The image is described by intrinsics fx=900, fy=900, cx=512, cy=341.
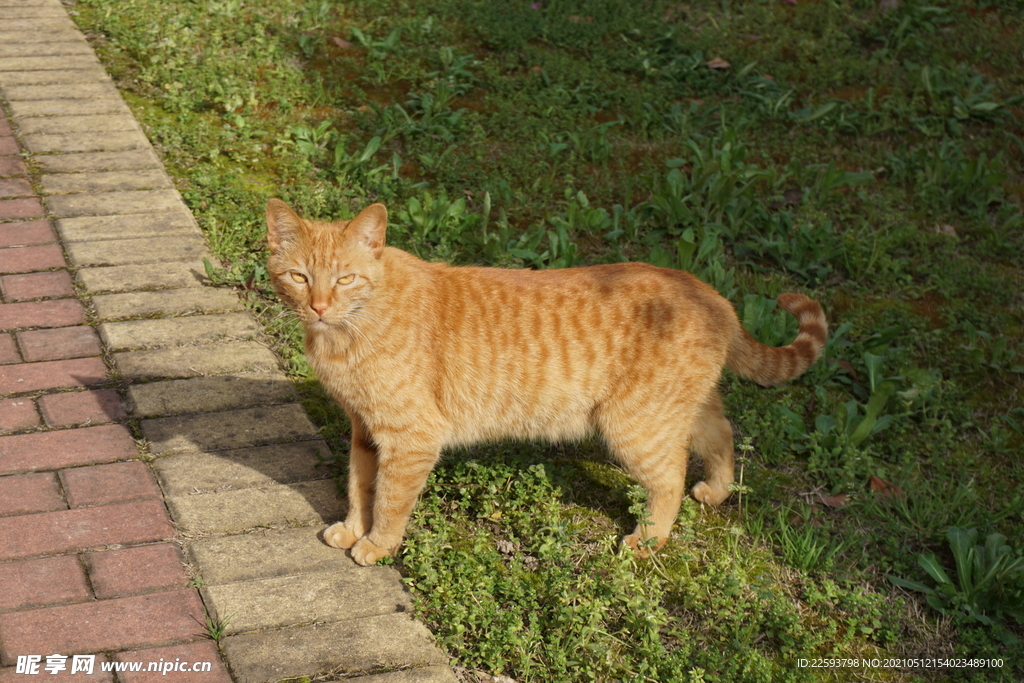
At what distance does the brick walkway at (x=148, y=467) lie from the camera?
9.68 feet

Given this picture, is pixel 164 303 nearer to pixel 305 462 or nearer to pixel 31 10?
pixel 305 462

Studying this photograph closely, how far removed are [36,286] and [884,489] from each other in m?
4.16

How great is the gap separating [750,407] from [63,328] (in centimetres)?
335

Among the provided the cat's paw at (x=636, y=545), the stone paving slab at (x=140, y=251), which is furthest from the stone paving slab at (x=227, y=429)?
the cat's paw at (x=636, y=545)

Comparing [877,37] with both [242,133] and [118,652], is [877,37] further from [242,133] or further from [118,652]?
[118,652]

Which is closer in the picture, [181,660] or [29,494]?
[181,660]

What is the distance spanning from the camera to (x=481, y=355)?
3.58 metres

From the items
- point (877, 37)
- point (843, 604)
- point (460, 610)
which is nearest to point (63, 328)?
point (460, 610)

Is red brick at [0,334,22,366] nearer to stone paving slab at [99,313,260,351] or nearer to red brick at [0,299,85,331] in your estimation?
red brick at [0,299,85,331]

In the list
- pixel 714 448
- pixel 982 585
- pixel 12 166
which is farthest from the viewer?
pixel 12 166

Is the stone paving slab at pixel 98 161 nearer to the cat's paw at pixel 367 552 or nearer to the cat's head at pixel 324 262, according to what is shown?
the cat's head at pixel 324 262

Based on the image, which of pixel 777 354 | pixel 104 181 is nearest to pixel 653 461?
pixel 777 354

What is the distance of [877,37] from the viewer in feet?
26.1

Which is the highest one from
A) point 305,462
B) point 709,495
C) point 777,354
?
point 777,354
